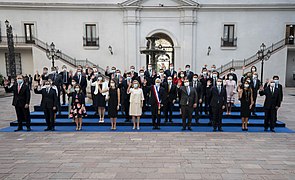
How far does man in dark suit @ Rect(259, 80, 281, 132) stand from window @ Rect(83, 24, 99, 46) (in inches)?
761

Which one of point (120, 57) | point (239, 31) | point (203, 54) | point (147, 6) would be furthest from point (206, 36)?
point (120, 57)

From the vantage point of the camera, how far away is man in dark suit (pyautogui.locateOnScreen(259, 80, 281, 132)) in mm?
7703

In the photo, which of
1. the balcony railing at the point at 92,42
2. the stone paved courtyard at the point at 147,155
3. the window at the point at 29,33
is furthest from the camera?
the balcony railing at the point at 92,42

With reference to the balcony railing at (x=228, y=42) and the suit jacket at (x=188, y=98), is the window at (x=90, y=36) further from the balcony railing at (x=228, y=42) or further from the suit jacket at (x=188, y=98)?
the suit jacket at (x=188, y=98)

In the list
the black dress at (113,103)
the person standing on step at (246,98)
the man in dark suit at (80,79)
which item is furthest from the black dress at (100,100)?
the person standing on step at (246,98)

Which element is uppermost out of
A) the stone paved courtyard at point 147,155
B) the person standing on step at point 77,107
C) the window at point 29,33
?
the window at point 29,33

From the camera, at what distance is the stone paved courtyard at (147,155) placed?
4.78 metres

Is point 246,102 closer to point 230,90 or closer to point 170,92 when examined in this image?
point 230,90

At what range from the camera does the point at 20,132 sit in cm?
791

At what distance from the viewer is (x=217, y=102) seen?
25.5ft

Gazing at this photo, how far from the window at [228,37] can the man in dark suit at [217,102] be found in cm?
1713

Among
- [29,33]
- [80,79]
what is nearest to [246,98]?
[80,79]

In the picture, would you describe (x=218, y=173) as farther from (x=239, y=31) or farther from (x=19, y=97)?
(x=239, y=31)

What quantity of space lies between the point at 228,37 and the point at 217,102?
59.3 feet
